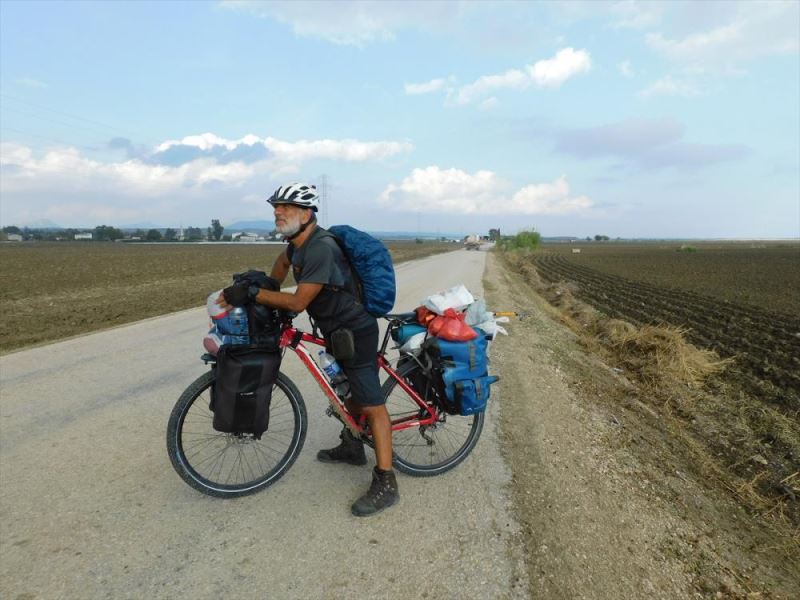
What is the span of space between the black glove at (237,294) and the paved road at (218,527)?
143cm

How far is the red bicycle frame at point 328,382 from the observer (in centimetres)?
343

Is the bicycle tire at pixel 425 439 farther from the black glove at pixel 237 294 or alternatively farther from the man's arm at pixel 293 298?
the black glove at pixel 237 294

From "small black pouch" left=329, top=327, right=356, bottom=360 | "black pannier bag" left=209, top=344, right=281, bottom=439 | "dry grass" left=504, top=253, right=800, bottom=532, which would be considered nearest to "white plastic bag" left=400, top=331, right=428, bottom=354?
"small black pouch" left=329, top=327, right=356, bottom=360

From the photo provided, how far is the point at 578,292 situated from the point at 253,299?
66.2 feet

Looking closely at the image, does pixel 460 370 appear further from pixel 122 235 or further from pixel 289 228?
pixel 122 235

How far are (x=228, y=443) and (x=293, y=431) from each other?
1.52ft

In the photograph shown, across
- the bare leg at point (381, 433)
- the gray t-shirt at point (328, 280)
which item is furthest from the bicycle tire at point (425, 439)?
the gray t-shirt at point (328, 280)

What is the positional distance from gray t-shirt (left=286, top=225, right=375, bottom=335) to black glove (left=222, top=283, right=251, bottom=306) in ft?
1.04

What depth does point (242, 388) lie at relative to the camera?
10.3ft

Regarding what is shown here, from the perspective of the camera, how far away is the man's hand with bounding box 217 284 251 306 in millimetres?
2955

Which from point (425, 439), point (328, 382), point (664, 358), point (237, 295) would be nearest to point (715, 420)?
point (664, 358)

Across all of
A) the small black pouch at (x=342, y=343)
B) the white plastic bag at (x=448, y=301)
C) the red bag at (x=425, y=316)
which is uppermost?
the white plastic bag at (x=448, y=301)

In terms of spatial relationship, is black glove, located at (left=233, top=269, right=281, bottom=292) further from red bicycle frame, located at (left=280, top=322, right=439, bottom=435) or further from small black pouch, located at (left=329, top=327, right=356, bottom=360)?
small black pouch, located at (left=329, top=327, right=356, bottom=360)

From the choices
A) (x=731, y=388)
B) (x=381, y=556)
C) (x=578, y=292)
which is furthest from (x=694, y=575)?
(x=578, y=292)
